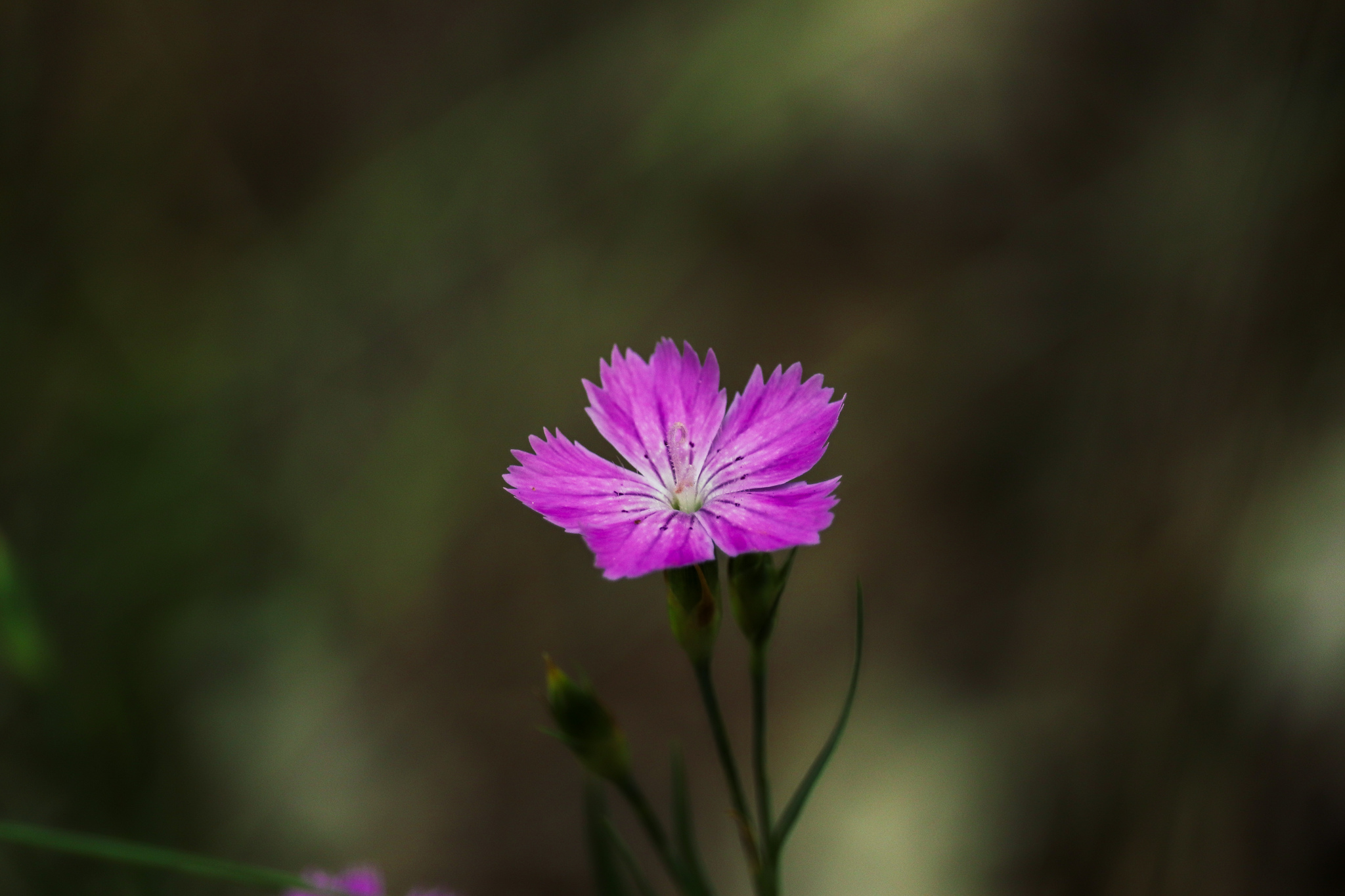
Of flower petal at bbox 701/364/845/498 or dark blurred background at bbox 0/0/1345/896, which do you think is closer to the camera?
flower petal at bbox 701/364/845/498

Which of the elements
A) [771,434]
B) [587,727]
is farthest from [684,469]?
[587,727]

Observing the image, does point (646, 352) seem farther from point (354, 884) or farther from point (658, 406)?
point (354, 884)

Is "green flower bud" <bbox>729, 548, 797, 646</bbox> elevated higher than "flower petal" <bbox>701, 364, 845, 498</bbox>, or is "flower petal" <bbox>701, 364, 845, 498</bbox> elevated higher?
"flower petal" <bbox>701, 364, 845, 498</bbox>

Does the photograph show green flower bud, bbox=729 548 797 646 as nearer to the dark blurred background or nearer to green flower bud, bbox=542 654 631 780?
green flower bud, bbox=542 654 631 780

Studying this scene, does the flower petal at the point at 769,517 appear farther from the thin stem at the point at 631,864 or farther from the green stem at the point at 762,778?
the thin stem at the point at 631,864

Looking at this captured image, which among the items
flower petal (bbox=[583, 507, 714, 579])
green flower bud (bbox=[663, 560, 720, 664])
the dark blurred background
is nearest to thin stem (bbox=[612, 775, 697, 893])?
green flower bud (bbox=[663, 560, 720, 664])

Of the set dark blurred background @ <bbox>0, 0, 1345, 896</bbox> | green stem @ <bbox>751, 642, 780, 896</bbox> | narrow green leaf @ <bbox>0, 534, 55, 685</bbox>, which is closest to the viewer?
green stem @ <bbox>751, 642, 780, 896</bbox>

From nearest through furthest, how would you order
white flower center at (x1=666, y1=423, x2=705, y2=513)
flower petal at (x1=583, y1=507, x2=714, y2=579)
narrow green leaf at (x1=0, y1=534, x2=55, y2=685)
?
flower petal at (x1=583, y1=507, x2=714, y2=579)
white flower center at (x1=666, y1=423, x2=705, y2=513)
narrow green leaf at (x1=0, y1=534, x2=55, y2=685)
